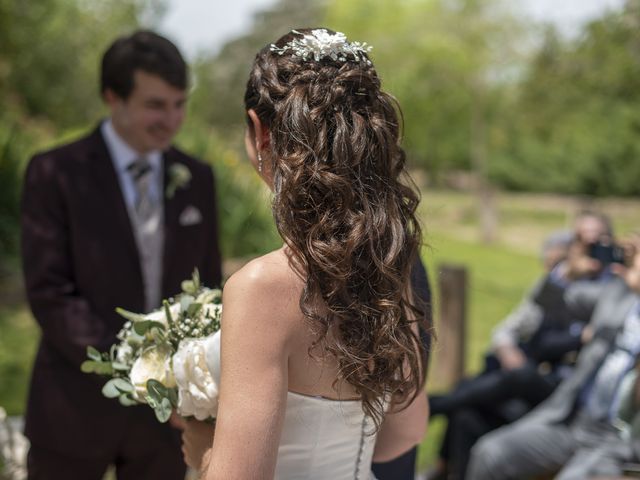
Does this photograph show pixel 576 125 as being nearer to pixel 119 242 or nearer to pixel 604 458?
pixel 604 458

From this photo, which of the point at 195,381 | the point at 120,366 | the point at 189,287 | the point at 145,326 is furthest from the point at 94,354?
the point at 195,381

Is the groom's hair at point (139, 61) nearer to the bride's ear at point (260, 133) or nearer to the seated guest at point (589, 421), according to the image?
the bride's ear at point (260, 133)

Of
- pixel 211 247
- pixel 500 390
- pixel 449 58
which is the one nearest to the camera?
pixel 211 247

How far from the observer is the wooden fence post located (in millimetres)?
6246

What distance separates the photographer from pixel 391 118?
1.76m

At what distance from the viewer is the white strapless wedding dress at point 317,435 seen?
1725 millimetres

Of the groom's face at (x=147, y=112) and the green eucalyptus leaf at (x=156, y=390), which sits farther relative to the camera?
the groom's face at (x=147, y=112)

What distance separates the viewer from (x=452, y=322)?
633cm

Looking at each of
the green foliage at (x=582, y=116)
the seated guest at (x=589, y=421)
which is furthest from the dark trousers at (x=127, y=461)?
the green foliage at (x=582, y=116)

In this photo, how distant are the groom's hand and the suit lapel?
3.43ft

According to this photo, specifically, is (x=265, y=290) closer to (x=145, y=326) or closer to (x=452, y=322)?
(x=145, y=326)

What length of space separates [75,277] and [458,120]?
2584 cm

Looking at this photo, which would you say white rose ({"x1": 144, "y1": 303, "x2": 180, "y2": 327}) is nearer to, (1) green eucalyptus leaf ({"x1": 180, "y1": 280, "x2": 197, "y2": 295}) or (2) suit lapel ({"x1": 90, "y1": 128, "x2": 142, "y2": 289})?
(1) green eucalyptus leaf ({"x1": 180, "y1": 280, "x2": 197, "y2": 295})

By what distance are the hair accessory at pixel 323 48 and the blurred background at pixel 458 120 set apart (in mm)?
231
